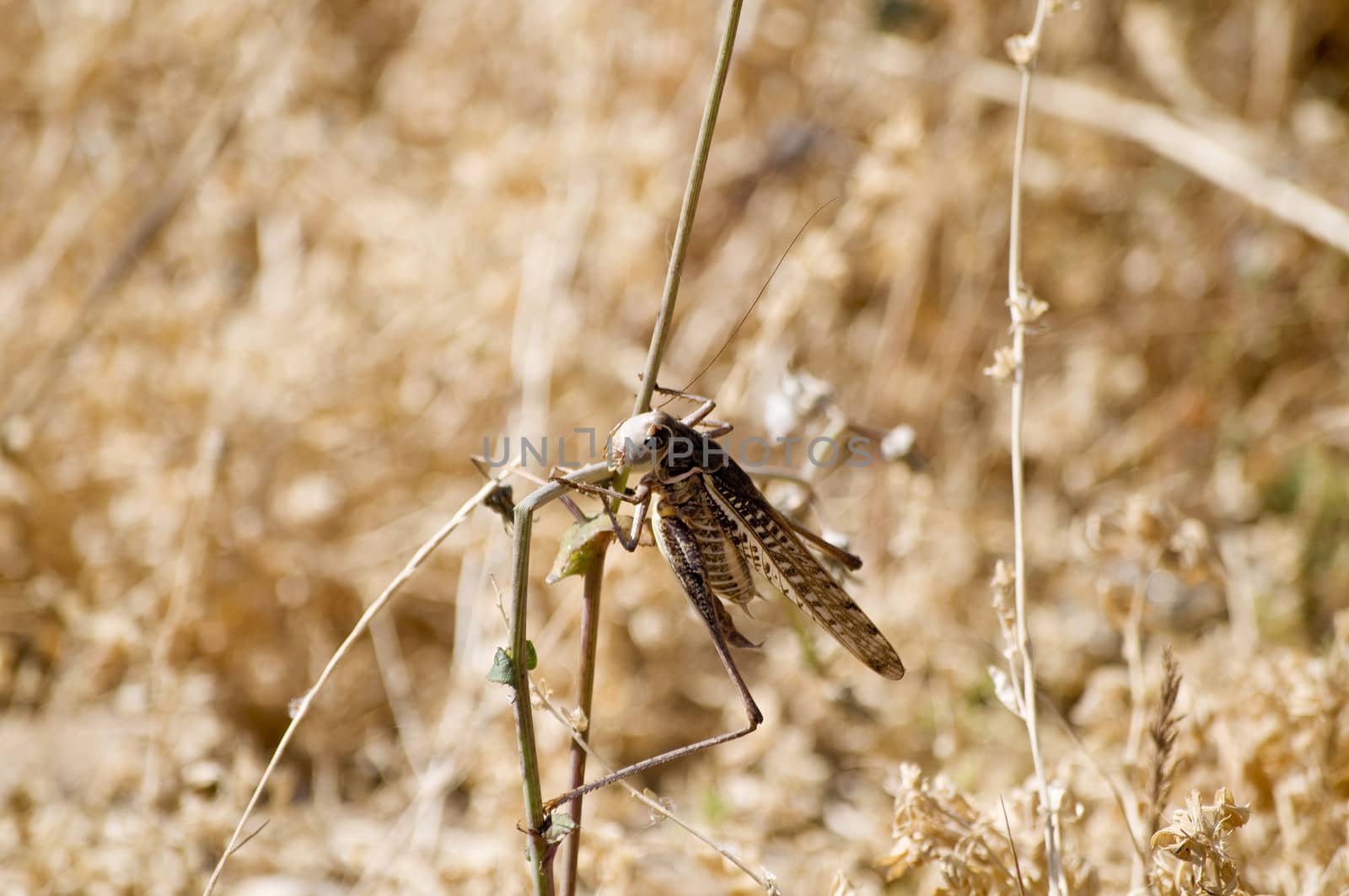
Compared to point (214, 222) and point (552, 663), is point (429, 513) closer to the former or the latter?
point (552, 663)

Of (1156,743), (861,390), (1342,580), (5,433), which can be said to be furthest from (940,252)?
(5,433)

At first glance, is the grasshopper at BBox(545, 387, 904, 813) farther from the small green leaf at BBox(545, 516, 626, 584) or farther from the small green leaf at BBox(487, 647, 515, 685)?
the small green leaf at BBox(487, 647, 515, 685)

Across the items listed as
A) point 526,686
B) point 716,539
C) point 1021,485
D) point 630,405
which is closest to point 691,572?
point 716,539

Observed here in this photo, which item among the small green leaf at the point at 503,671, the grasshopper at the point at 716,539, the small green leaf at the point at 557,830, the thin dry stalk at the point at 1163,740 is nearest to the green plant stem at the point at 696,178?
the grasshopper at the point at 716,539

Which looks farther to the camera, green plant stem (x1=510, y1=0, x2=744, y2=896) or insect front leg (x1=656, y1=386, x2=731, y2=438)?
insect front leg (x1=656, y1=386, x2=731, y2=438)

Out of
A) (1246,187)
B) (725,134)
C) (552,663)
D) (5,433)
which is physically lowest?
(552,663)

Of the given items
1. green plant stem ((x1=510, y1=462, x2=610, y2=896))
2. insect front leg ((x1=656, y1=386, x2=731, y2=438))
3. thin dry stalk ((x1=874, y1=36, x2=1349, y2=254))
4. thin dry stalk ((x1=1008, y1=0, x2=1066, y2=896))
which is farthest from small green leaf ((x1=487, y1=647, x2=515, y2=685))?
thin dry stalk ((x1=874, y1=36, x2=1349, y2=254))
